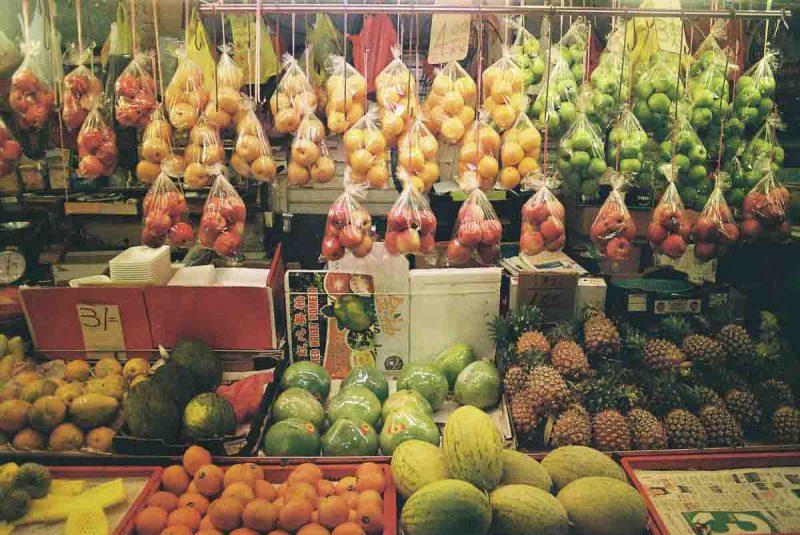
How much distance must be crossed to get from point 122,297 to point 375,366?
121cm

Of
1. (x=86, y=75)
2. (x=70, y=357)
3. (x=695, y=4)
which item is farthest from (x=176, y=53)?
(x=695, y=4)

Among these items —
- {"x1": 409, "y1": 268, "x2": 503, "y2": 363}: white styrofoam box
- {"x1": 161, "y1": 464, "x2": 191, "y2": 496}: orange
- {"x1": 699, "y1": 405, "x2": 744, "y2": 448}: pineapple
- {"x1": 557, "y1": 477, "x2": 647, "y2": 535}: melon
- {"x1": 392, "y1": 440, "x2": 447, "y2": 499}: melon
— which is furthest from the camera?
{"x1": 409, "y1": 268, "x2": 503, "y2": 363}: white styrofoam box

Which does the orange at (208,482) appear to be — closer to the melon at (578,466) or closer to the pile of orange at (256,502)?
the pile of orange at (256,502)

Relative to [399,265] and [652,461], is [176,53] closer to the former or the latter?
[399,265]

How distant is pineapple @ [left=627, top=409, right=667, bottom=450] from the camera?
2.54 m

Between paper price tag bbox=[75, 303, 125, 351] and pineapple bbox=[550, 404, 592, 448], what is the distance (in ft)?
6.54

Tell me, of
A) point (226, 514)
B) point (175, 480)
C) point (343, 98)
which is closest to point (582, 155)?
point (343, 98)

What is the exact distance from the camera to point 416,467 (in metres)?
2.18

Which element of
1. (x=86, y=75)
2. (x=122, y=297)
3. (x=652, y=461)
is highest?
(x=86, y=75)

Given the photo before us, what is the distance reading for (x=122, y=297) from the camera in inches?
118

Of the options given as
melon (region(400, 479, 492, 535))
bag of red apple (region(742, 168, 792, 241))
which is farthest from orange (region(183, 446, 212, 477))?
bag of red apple (region(742, 168, 792, 241))

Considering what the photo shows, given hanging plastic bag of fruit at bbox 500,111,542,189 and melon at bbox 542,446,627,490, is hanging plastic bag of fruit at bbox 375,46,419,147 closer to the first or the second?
hanging plastic bag of fruit at bbox 500,111,542,189

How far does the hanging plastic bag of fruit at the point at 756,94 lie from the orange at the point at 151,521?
268cm

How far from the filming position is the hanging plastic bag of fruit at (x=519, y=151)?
2.48 m
